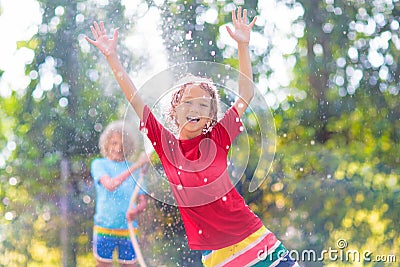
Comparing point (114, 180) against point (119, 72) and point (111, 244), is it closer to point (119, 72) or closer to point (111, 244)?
point (111, 244)

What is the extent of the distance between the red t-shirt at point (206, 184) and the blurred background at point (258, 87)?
2.34 feet

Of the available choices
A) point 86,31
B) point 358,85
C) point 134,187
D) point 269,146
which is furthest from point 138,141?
point 358,85

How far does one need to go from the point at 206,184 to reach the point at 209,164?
4cm

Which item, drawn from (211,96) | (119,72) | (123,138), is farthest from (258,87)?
(119,72)

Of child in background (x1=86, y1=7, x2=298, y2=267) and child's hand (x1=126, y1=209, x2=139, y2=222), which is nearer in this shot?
child in background (x1=86, y1=7, x2=298, y2=267)

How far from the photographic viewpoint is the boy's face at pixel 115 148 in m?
1.88

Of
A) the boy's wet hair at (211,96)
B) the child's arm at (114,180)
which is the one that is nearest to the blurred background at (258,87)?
the child's arm at (114,180)

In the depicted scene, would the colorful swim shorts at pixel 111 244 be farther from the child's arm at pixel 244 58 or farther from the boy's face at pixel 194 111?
the child's arm at pixel 244 58

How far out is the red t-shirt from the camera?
1274 millimetres

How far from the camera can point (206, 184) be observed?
1.28 meters

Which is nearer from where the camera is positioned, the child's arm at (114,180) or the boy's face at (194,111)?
the boy's face at (194,111)

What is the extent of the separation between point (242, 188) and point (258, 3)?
1.91 ft

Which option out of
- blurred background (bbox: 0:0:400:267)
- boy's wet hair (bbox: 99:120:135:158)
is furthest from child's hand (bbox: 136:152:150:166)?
blurred background (bbox: 0:0:400:267)

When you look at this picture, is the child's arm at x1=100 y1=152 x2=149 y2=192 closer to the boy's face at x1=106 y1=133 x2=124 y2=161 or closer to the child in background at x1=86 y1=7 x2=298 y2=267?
the boy's face at x1=106 y1=133 x2=124 y2=161
